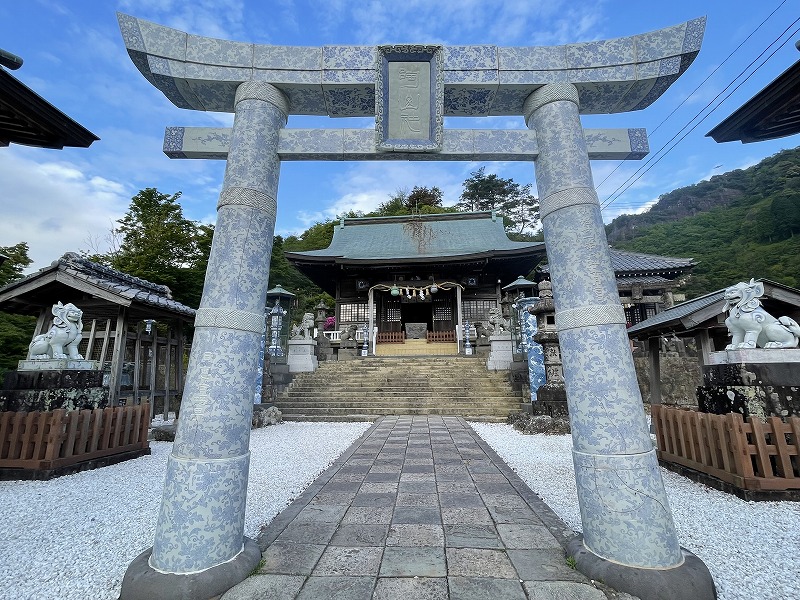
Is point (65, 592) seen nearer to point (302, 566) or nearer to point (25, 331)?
point (302, 566)

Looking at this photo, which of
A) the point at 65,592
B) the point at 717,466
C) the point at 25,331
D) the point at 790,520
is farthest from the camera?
the point at 25,331

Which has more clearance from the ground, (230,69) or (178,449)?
(230,69)

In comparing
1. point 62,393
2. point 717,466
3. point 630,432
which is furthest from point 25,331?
point 717,466

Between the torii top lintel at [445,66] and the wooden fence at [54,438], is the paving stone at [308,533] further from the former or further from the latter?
the wooden fence at [54,438]

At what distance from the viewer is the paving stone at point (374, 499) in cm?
349

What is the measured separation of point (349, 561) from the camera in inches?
93.3

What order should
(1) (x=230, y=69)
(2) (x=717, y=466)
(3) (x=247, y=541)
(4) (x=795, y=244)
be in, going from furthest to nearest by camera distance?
(4) (x=795, y=244) < (2) (x=717, y=466) < (1) (x=230, y=69) < (3) (x=247, y=541)

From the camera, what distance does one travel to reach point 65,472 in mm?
4801

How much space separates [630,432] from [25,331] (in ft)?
51.0

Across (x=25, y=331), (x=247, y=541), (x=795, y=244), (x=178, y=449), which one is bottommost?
(x=247, y=541)

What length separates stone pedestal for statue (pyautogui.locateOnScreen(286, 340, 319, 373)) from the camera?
1298cm

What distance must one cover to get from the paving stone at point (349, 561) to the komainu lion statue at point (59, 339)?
5.32 metres

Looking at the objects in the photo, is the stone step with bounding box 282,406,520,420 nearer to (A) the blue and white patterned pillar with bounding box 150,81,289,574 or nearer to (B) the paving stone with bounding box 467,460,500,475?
(B) the paving stone with bounding box 467,460,500,475

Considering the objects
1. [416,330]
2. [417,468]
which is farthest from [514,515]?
[416,330]
